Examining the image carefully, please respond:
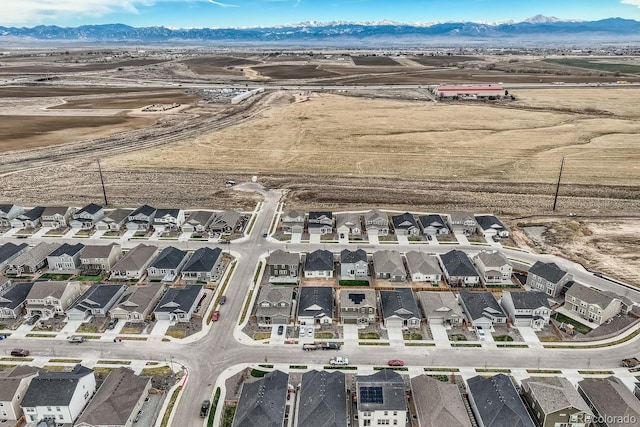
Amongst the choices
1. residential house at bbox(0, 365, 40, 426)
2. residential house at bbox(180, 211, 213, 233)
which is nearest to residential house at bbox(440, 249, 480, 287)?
residential house at bbox(180, 211, 213, 233)

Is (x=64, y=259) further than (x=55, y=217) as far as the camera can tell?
No

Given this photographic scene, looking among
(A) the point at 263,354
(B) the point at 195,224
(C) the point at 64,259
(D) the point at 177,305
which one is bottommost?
(A) the point at 263,354

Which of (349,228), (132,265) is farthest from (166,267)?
(349,228)

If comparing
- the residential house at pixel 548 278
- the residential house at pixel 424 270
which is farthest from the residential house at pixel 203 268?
the residential house at pixel 548 278

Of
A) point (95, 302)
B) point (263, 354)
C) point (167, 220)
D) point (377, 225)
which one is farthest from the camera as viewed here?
point (167, 220)

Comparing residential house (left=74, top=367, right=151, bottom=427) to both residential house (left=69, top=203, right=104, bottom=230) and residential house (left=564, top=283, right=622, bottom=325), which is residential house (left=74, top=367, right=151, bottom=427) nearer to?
residential house (left=69, top=203, right=104, bottom=230)

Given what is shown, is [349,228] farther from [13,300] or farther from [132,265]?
[13,300]

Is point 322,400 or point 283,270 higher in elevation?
point 322,400

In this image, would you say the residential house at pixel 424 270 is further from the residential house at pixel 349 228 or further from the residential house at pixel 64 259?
the residential house at pixel 64 259
